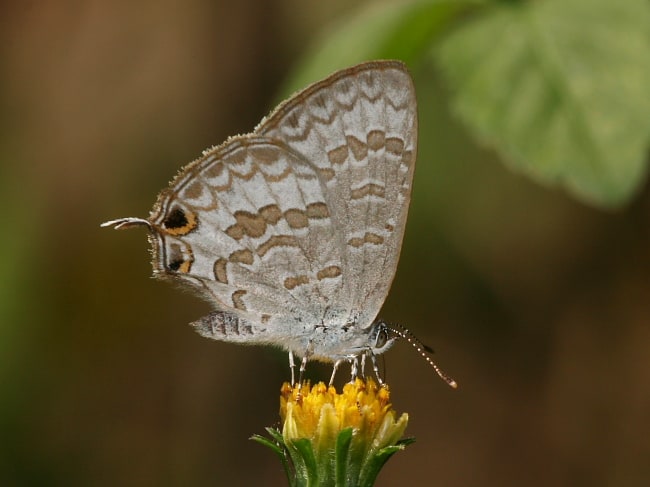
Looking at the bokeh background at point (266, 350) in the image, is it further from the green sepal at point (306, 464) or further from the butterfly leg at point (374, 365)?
the green sepal at point (306, 464)

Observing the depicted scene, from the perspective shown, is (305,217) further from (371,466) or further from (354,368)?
(371,466)

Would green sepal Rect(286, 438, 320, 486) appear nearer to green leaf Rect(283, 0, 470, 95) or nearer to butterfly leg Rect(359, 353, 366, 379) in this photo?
butterfly leg Rect(359, 353, 366, 379)

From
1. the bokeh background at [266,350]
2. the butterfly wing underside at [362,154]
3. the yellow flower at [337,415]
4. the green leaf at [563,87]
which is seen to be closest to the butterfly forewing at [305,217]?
the butterfly wing underside at [362,154]

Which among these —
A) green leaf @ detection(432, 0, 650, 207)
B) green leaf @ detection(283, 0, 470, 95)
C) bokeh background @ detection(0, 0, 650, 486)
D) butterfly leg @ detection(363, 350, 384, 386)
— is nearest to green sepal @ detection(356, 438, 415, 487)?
butterfly leg @ detection(363, 350, 384, 386)

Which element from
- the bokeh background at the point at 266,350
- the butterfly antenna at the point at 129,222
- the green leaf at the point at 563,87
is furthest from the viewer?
the bokeh background at the point at 266,350

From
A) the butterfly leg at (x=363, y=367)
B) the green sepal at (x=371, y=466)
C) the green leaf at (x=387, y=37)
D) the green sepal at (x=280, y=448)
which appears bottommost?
the green sepal at (x=371, y=466)

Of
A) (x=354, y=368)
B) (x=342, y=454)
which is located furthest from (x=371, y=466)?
(x=354, y=368)
